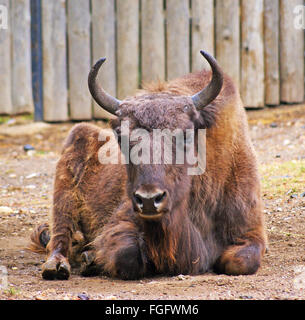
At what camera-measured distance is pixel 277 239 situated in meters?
5.90

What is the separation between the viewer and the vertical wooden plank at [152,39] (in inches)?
395

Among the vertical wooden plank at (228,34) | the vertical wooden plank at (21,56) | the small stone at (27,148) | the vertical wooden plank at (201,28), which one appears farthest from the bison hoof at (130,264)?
the vertical wooden plank at (228,34)

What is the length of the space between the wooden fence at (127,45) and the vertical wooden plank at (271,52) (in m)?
0.02

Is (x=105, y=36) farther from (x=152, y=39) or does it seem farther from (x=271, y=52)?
(x=271, y=52)

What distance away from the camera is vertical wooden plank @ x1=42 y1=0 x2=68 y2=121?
9891 mm

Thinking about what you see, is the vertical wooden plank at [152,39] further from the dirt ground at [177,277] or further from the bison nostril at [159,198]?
the bison nostril at [159,198]

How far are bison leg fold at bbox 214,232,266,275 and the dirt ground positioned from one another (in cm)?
10

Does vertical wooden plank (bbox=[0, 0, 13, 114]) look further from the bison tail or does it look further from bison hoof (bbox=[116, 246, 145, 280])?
bison hoof (bbox=[116, 246, 145, 280])

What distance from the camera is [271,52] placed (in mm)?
10461

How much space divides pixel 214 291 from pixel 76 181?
242 centimetres

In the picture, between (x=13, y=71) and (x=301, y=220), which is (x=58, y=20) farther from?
(x=301, y=220)

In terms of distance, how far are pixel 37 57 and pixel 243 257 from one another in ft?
20.2

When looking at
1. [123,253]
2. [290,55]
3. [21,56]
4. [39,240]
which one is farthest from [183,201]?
[290,55]

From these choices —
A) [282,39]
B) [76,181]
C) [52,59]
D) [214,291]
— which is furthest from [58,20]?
[214,291]
